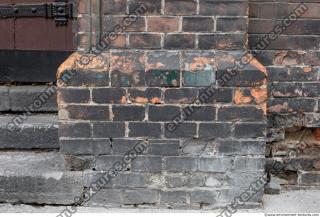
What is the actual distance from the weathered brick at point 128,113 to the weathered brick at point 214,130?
36 cm

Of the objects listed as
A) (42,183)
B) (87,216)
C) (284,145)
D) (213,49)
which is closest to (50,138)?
(42,183)

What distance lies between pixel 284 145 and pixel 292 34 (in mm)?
737

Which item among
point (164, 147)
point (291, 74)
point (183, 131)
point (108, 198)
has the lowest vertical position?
point (108, 198)

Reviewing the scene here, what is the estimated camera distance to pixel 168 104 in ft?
8.95

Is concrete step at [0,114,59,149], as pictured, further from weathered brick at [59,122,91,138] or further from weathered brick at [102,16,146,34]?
weathered brick at [102,16,146,34]

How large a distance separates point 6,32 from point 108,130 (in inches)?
53.7

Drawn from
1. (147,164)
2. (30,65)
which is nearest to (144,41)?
(147,164)

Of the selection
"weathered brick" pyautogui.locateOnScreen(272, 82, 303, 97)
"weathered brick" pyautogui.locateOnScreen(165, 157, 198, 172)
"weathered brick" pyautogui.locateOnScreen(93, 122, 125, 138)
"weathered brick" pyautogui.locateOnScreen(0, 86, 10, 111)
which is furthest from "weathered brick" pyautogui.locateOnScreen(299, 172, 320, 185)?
"weathered brick" pyautogui.locateOnScreen(0, 86, 10, 111)

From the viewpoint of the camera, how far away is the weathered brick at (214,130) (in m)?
2.76

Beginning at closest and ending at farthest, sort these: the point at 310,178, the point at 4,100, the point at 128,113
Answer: the point at 128,113, the point at 310,178, the point at 4,100

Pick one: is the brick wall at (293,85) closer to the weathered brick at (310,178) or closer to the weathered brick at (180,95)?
the weathered brick at (310,178)

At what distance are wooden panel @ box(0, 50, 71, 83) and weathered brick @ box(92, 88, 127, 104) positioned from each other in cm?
99

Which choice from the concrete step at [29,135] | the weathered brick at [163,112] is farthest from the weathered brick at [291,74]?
the concrete step at [29,135]

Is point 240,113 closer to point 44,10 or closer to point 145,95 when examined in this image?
point 145,95
